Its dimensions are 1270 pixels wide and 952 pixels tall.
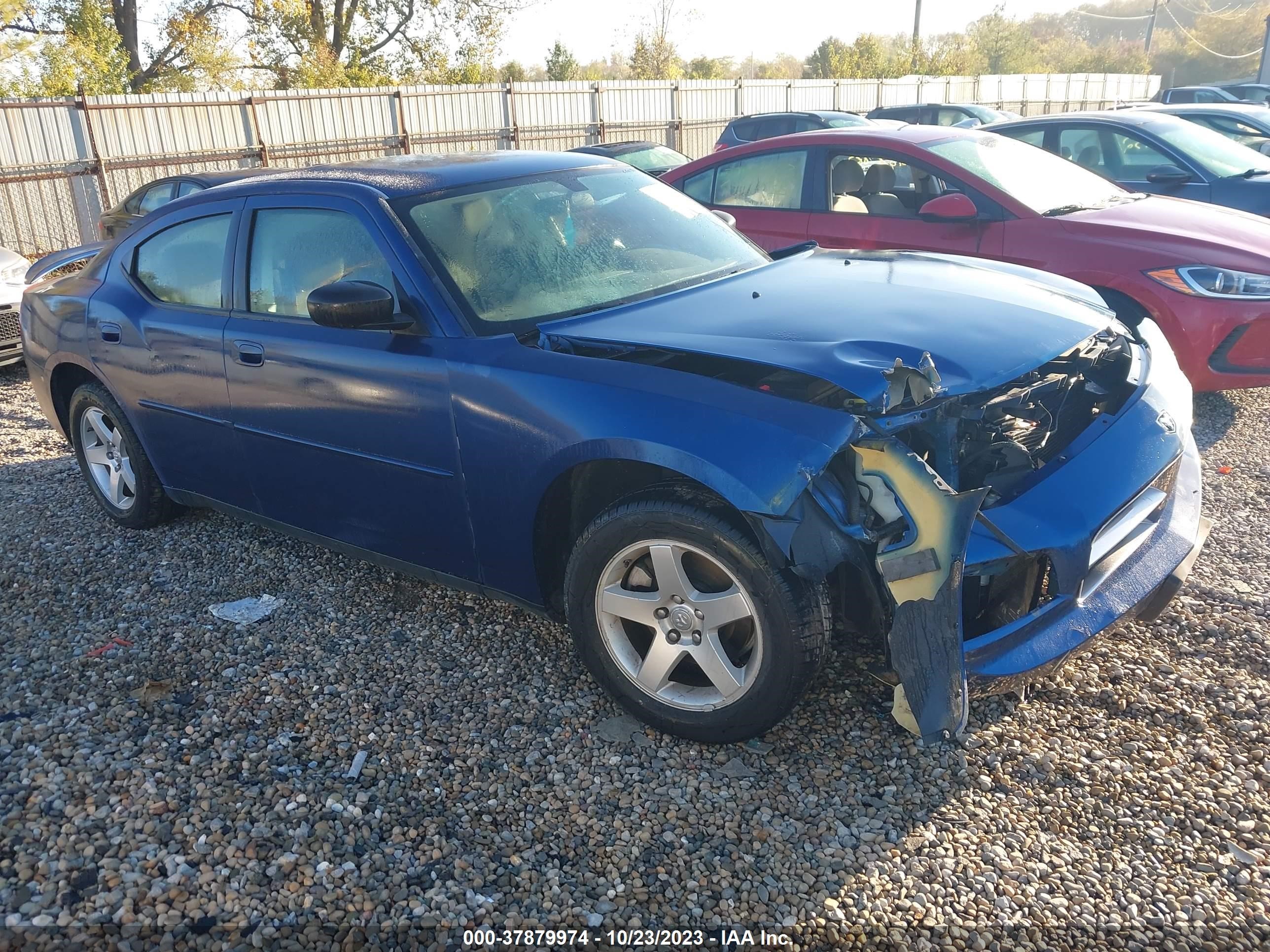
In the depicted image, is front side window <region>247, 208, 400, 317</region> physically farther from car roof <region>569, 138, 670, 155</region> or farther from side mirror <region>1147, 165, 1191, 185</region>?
car roof <region>569, 138, 670, 155</region>

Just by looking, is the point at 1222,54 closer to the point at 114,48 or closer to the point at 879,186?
the point at 114,48

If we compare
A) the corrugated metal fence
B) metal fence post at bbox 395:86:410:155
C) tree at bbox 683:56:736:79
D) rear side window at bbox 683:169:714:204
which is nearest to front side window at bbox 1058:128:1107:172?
rear side window at bbox 683:169:714:204

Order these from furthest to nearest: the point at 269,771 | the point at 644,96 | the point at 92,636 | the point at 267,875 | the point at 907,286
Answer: the point at 644,96, the point at 92,636, the point at 907,286, the point at 269,771, the point at 267,875

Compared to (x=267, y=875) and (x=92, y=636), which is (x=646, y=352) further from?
(x=92, y=636)

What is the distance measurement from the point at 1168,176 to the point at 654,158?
23.1 feet

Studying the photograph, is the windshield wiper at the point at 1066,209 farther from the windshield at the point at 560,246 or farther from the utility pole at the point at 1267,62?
the utility pole at the point at 1267,62

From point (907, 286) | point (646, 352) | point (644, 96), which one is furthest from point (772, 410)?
point (644, 96)

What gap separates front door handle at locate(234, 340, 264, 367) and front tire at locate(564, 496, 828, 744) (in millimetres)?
1590

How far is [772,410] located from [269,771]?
1.86 m

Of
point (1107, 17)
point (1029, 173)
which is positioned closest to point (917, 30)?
point (1029, 173)

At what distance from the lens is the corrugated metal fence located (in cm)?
1402

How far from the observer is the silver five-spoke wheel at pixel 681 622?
277 cm

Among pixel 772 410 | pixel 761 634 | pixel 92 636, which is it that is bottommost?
pixel 92 636

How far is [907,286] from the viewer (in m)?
3.47
